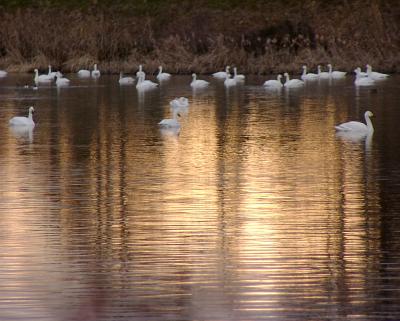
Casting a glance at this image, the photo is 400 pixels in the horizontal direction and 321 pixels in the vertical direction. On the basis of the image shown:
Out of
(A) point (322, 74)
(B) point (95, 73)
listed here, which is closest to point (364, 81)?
(A) point (322, 74)

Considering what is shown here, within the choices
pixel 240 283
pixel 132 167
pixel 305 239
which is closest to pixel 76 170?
pixel 132 167

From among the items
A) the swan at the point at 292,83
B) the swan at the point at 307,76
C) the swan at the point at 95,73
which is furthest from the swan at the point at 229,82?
the swan at the point at 95,73

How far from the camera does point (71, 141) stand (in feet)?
82.5

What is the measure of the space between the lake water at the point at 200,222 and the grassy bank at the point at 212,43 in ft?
83.3

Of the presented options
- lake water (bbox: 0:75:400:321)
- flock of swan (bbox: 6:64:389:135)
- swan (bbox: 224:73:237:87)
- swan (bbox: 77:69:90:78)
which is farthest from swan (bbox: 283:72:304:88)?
lake water (bbox: 0:75:400:321)

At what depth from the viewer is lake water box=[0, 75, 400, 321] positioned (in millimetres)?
10430

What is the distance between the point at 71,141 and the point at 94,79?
26.0 m

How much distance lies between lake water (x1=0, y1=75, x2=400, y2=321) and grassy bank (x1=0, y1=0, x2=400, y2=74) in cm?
2539

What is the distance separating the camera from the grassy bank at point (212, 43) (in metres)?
54.2

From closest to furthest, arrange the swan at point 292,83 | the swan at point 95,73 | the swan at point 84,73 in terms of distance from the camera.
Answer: the swan at point 292,83 < the swan at point 95,73 < the swan at point 84,73

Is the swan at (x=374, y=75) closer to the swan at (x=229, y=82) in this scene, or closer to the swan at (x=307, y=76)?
the swan at (x=307, y=76)

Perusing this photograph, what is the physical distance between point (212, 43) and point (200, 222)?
43041mm

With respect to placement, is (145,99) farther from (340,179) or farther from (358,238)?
(358,238)

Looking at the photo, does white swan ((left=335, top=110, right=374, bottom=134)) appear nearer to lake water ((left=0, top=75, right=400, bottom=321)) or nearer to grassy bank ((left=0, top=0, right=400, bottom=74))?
lake water ((left=0, top=75, right=400, bottom=321))
